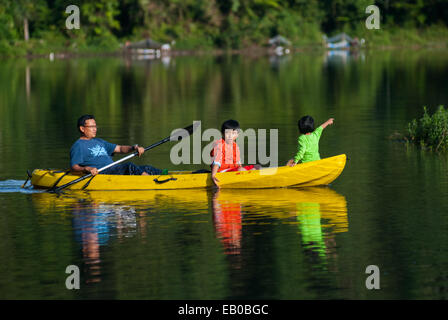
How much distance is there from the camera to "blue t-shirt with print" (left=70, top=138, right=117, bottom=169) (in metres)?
16.9

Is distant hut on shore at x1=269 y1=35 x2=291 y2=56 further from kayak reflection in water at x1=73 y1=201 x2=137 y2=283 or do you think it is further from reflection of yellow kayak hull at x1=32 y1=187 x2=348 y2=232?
kayak reflection in water at x1=73 y1=201 x2=137 y2=283

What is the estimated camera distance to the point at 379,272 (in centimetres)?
1119

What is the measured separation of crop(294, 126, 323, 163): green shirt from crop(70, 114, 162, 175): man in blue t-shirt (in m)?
2.52

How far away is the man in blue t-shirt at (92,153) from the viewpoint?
16797 millimetres

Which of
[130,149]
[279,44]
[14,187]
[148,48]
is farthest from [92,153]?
[279,44]

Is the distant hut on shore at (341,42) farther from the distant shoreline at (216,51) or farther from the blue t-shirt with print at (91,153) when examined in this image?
the blue t-shirt with print at (91,153)

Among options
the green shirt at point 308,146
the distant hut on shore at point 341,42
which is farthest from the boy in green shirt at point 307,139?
the distant hut on shore at point 341,42

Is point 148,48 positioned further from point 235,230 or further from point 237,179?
point 235,230

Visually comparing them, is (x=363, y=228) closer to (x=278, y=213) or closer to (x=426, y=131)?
(x=278, y=213)

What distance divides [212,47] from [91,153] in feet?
310

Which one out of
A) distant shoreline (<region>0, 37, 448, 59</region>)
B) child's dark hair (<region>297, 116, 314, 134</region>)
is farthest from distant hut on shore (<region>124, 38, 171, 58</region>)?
child's dark hair (<region>297, 116, 314, 134</region>)

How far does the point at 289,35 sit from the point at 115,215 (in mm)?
100704

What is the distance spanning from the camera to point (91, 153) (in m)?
17.0
